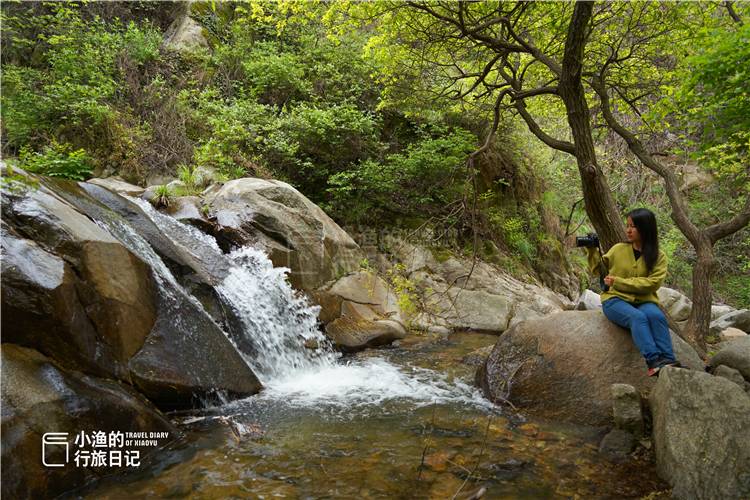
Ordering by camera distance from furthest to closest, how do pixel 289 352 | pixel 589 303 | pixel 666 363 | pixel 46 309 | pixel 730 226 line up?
1. pixel 589 303
2. pixel 730 226
3. pixel 289 352
4. pixel 666 363
5. pixel 46 309

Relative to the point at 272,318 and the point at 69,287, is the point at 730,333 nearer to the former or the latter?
the point at 272,318

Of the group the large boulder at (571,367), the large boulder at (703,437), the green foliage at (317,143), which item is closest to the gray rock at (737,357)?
the large boulder at (571,367)

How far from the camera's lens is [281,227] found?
303 inches

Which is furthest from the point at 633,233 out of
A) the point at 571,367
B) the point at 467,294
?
the point at 467,294

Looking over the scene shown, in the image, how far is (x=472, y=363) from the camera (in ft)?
21.8

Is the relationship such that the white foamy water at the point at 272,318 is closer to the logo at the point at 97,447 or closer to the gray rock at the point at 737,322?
the logo at the point at 97,447

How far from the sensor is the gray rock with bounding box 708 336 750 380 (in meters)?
4.65

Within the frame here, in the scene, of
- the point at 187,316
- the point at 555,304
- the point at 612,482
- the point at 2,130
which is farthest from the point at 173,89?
the point at 612,482

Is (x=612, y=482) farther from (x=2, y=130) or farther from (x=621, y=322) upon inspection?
(x=2, y=130)

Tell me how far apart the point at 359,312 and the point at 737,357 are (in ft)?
17.5

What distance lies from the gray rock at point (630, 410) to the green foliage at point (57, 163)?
338 inches

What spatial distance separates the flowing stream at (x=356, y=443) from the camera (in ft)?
10.5

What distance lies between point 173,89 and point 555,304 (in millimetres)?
10965

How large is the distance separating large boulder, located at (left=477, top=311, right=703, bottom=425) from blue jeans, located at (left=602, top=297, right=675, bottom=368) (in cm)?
28
